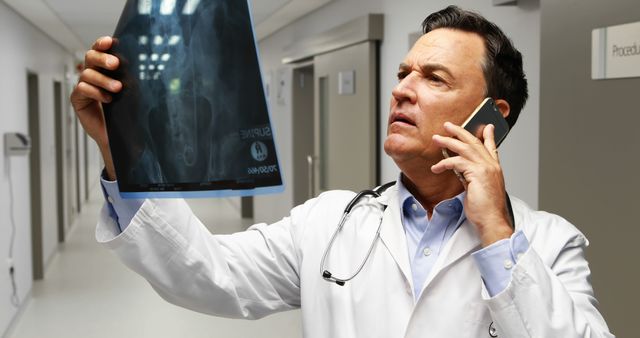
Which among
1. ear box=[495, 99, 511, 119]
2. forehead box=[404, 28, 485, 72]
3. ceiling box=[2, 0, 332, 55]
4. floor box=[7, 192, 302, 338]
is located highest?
ceiling box=[2, 0, 332, 55]

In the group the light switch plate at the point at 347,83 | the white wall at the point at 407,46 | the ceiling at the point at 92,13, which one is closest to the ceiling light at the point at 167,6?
the white wall at the point at 407,46

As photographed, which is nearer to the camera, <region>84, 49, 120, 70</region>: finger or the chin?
<region>84, 49, 120, 70</region>: finger

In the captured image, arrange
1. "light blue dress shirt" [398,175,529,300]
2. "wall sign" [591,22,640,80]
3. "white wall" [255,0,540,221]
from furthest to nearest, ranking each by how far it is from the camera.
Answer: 1. "white wall" [255,0,540,221]
2. "wall sign" [591,22,640,80]
3. "light blue dress shirt" [398,175,529,300]

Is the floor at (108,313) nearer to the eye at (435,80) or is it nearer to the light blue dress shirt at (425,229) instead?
the light blue dress shirt at (425,229)

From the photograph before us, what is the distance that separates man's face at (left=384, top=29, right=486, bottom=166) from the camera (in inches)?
55.8

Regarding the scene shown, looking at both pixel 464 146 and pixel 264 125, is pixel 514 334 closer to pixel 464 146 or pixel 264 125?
pixel 464 146

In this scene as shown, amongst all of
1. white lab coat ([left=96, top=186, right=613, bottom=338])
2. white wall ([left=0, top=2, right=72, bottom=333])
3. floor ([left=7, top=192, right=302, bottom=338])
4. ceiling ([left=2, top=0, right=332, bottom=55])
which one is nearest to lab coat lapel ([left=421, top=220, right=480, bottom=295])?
white lab coat ([left=96, top=186, right=613, bottom=338])

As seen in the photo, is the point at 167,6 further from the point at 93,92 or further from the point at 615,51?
the point at 615,51

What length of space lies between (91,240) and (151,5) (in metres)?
7.78

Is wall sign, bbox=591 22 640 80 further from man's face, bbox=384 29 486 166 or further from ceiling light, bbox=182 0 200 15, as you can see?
ceiling light, bbox=182 0 200 15

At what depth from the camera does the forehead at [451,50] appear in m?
1.45

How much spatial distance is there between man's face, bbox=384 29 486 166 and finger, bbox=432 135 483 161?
0.45 ft

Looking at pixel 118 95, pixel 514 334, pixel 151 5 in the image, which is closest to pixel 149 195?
pixel 118 95

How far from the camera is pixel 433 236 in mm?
1433
